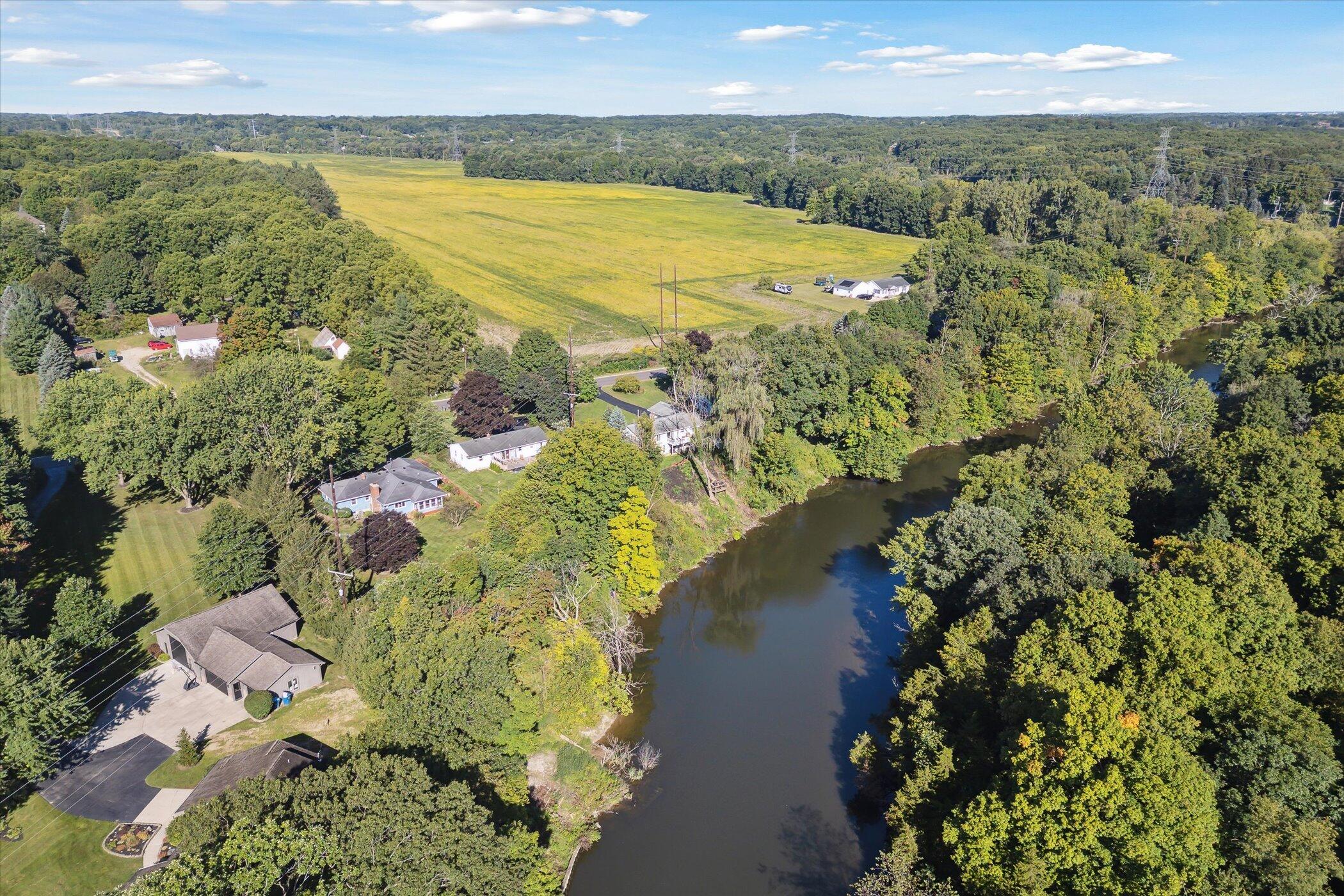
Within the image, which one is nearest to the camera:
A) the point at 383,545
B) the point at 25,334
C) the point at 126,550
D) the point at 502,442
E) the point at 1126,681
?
the point at 1126,681

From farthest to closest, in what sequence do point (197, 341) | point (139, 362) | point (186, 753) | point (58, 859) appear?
point (197, 341)
point (139, 362)
point (186, 753)
point (58, 859)

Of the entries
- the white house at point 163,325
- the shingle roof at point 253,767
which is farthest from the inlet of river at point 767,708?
the white house at point 163,325

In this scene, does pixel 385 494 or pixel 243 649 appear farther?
pixel 385 494

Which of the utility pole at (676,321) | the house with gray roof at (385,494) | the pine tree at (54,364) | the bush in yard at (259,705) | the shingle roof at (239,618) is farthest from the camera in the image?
the utility pole at (676,321)

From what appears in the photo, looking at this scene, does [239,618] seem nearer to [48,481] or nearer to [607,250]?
[48,481]

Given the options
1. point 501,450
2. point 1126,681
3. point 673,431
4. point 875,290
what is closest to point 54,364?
point 501,450

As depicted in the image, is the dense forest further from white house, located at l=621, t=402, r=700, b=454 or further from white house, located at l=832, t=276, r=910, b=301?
white house, located at l=832, t=276, r=910, b=301

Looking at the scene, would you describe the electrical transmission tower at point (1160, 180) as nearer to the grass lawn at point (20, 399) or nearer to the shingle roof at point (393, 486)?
the shingle roof at point (393, 486)
